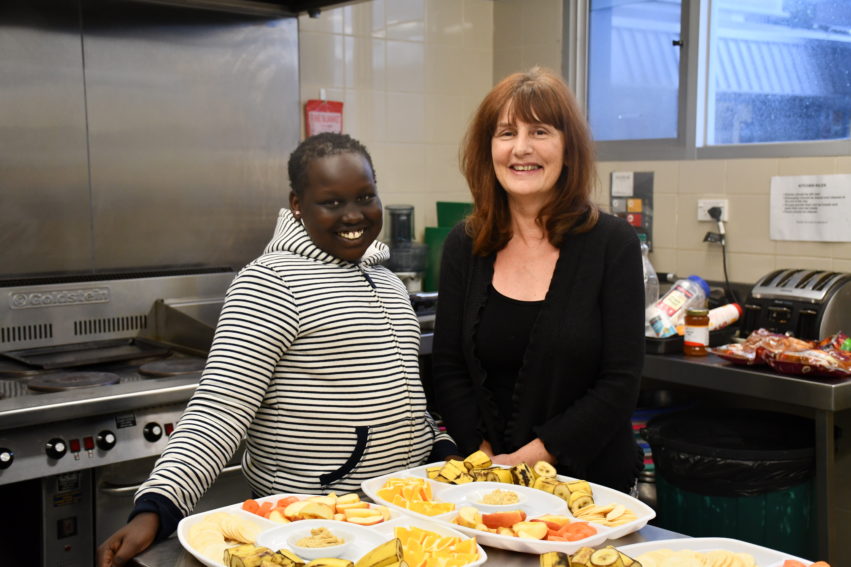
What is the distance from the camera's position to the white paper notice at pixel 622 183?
3201 mm

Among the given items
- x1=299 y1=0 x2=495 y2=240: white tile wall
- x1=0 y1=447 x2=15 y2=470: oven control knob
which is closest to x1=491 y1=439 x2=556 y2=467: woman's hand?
x1=0 y1=447 x2=15 y2=470: oven control knob

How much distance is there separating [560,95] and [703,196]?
1.54 meters

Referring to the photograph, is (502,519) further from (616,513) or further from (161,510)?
(161,510)

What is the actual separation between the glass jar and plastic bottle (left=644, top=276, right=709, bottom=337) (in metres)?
0.06

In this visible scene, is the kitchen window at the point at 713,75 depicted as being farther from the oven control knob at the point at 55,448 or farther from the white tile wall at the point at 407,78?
the oven control knob at the point at 55,448

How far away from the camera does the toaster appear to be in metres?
2.46

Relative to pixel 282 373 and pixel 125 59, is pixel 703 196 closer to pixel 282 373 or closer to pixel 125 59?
pixel 125 59

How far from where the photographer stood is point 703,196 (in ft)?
9.75

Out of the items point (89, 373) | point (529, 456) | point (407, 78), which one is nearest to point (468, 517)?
point (529, 456)

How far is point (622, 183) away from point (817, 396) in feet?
4.13

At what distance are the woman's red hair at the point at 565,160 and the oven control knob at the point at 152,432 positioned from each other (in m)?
0.81

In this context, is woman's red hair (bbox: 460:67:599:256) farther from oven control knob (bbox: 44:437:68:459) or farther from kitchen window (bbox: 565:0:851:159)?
kitchen window (bbox: 565:0:851:159)

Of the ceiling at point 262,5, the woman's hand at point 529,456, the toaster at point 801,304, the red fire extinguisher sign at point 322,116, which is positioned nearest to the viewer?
the woman's hand at point 529,456

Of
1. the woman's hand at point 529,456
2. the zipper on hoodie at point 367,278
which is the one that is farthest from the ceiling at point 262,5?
the woman's hand at point 529,456
